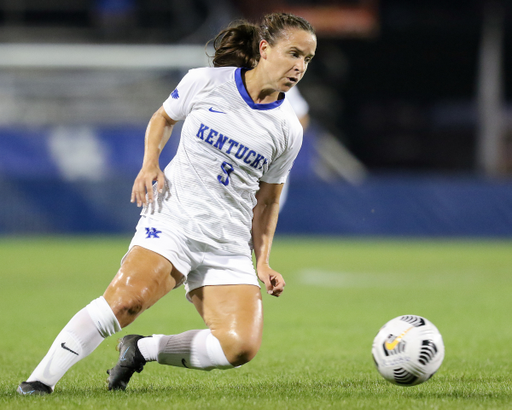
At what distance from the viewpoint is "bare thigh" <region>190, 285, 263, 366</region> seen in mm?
4090

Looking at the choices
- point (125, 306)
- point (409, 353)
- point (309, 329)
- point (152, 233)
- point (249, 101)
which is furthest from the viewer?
point (309, 329)

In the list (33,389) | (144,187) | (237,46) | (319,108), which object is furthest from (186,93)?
(319,108)

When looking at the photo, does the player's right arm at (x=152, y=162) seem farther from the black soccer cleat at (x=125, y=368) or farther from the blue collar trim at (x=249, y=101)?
the black soccer cleat at (x=125, y=368)

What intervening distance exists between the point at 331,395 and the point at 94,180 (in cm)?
1513

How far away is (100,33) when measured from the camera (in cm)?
2764

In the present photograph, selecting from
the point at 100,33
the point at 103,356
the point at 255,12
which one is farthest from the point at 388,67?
the point at 103,356

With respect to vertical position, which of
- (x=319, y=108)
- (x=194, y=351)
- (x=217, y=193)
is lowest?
(x=319, y=108)

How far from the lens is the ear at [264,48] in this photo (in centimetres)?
421

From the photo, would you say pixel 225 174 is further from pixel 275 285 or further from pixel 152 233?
pixel 275 285

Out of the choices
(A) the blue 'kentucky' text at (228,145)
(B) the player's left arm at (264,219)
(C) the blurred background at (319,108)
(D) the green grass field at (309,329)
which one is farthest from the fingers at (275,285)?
(C) the blurred background at (319,108)

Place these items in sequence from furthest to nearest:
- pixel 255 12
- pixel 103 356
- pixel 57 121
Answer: pixel 255 12 → pixel 57 121 → pixel 103 356

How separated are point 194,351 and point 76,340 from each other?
664mm

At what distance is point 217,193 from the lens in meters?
4.24

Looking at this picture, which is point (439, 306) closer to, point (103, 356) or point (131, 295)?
point (103, 356)
